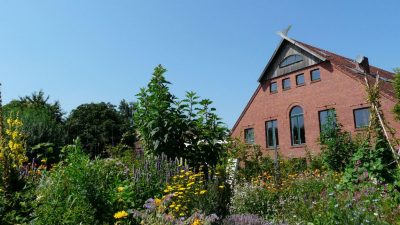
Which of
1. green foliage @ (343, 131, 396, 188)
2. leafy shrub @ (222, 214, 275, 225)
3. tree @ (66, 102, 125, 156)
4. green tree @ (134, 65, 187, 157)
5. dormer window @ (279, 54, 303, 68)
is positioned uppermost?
dormer window @ (279, 54, 303, 68)

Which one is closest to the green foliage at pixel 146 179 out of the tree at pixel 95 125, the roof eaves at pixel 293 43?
the roof eaves at pixel 293 43

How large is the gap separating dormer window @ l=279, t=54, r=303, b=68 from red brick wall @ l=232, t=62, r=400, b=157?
862mm

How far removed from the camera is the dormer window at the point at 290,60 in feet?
86.7

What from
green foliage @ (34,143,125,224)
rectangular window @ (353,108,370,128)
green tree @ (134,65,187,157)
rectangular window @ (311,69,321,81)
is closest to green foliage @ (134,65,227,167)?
green tree @ (134,65,187,157)

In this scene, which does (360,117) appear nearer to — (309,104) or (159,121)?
(309,104)

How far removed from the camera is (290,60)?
27.0m

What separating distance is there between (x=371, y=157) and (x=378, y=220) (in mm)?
1130

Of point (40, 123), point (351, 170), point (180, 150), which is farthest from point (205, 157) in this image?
point (40, 123)

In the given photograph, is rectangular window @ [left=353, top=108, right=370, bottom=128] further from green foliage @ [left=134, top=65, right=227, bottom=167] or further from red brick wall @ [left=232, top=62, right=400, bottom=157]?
green foliage @ [left=134, top=65, right=227, bottom=167]

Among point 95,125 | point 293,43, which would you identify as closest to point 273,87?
point 293,43

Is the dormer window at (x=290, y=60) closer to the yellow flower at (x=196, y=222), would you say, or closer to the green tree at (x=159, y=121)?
the green tree at (x=159, y=121)

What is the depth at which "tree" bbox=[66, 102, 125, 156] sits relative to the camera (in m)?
46.1

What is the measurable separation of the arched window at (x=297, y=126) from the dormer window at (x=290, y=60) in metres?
3.37

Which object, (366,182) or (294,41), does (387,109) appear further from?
(366,182)
